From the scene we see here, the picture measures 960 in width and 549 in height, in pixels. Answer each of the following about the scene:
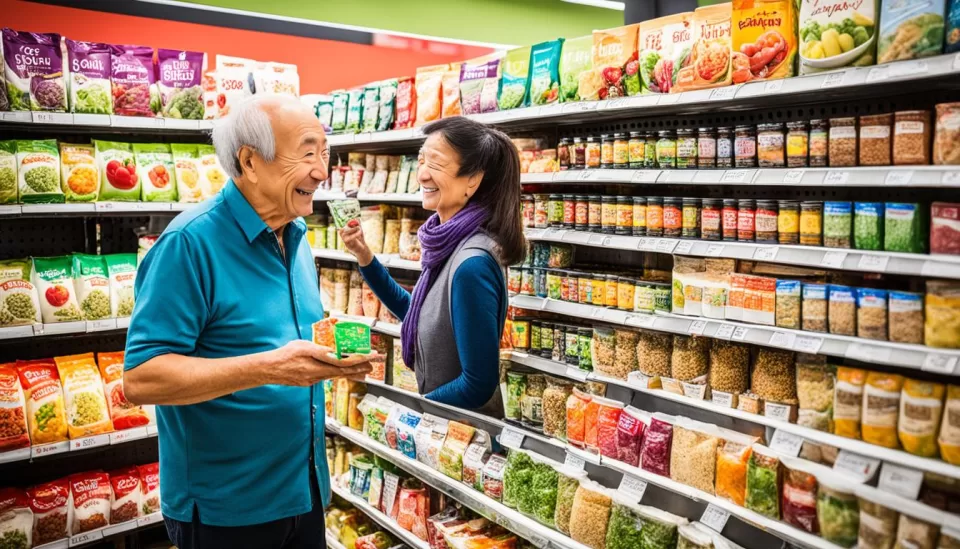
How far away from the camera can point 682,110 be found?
2.67 meters

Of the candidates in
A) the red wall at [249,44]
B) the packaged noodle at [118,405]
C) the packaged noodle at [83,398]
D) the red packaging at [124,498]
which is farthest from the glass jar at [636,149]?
the red wall at [249,44]

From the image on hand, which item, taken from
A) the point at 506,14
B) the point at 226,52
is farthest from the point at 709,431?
the point at 506,14

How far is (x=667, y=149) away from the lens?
2.55 meters

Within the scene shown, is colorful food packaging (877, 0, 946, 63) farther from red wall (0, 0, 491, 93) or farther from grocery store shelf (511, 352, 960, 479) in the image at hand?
red wall (0, 0, 491, 93)

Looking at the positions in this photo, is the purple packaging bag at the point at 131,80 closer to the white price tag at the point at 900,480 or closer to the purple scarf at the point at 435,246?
the purple scarf at the point at 435,246

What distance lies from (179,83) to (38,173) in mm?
896

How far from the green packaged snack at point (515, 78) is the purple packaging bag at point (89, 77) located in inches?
83.9

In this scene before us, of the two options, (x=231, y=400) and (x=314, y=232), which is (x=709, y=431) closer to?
(x=231, y=400)

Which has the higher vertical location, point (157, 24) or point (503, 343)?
point (157, 24)

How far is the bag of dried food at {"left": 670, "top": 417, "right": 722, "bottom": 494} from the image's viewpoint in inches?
95.8

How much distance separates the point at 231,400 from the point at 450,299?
0.83 metres

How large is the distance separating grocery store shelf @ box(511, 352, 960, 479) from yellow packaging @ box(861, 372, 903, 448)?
0.09 feet

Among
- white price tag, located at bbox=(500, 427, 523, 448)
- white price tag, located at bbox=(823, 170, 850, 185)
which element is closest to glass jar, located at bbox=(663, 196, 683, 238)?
white price tag, located at bbox=(823, 170, 850, 185)

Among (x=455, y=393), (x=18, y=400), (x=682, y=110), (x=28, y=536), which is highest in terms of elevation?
(x=682, y=110)
